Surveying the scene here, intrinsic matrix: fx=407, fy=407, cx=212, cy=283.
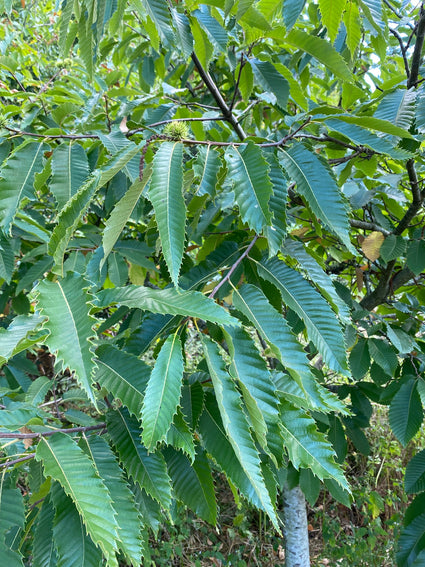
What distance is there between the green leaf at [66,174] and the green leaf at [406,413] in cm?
104

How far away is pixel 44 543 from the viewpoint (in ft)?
1.70

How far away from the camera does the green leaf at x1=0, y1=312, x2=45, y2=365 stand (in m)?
0.43

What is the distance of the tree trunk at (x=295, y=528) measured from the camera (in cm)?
170

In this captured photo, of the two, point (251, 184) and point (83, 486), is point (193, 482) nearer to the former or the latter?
point (83, 486)

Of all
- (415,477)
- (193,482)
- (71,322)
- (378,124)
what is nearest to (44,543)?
(193,482)

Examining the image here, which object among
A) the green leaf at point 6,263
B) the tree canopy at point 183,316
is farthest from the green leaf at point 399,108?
the green leaf at point 6,263

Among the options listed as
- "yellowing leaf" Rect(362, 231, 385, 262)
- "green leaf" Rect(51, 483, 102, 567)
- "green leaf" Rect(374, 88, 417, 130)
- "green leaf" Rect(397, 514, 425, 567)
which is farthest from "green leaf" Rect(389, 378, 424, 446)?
"green leaf" Rect(51, 483, 102, 567)

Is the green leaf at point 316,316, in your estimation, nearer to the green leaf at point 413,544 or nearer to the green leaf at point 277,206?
the green leaf at point 277,206

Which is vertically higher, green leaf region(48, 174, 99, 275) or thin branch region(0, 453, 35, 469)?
green leaf region(48, 174, 99, 275)

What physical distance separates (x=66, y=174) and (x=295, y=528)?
5.42 feet

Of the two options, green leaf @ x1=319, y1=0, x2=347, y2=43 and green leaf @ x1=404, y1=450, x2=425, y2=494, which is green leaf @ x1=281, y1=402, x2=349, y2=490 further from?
green leaf @ x1=404, y1=450, x2=425, y2=494

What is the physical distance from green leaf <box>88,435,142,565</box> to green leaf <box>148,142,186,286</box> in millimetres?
242

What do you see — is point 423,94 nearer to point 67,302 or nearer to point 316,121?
point 316,121

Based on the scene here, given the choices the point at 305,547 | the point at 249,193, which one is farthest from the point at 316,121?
the point at 305,547
